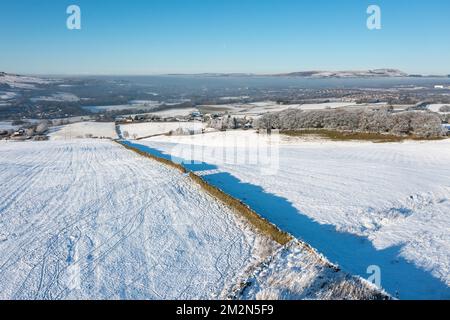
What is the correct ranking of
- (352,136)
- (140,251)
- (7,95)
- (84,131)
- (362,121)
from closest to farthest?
(140,251) < (352,136) < (362,121) < (84,131) < (7,95)

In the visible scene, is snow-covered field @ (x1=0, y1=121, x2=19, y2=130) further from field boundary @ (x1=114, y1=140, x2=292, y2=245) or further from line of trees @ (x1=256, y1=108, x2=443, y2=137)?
field boundary @ (x1=114, y1=140, x2=292, y2=245)

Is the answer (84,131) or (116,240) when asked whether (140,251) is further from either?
(84,131)

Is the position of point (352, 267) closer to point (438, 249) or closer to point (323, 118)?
point (438, 249)

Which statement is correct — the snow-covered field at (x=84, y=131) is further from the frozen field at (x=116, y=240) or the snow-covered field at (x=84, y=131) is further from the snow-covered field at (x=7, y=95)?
the snow-covered field at (x=7, y=95)

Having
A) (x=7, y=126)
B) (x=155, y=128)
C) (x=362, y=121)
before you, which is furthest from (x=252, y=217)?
(x=7, y=126)
